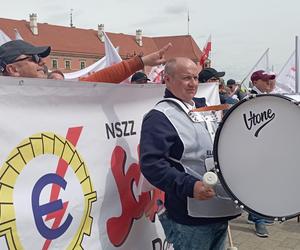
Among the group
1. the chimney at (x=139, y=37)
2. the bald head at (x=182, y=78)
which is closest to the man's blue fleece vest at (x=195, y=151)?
the bald head at (x=182, y=78)

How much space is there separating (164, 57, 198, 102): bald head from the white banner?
0.39m

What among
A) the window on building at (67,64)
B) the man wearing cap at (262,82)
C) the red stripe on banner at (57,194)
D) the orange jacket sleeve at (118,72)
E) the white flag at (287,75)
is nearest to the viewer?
the red stripe on banner at (57,194)

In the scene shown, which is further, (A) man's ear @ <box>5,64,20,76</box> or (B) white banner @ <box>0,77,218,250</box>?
(A) man's ear @ <box>5,64,20,76</box>

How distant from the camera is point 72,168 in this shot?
2326mm

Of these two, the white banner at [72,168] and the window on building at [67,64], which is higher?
the white banner at [72,168]

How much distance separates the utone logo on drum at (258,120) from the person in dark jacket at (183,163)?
1.17ft

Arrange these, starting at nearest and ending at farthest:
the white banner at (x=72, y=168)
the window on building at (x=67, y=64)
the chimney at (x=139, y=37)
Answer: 1. the white banner at (x=72, y=168)
2. the window on building at (x=67, y=64)
3. the chimney at (x=139, y=37)

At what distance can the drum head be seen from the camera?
205 centimetres

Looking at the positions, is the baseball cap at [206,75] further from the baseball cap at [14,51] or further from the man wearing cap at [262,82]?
the baseball cap at [14,51]

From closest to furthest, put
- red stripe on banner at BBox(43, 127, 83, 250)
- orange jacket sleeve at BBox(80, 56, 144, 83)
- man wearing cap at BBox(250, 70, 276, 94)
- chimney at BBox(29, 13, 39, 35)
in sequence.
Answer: red stripe on banner at BBox(43, 127, 83, 250) → orange jacket sleeve at BBox(80, 56, 144, 83) → man wearing cap at BBox(250, 70, 276, 94) → chimney at BBox(29, 13, 39, 35)

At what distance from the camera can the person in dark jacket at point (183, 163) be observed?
227 centimetres

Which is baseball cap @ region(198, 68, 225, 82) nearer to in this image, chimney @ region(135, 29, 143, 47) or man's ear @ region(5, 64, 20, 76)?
man's ear @ region(5, 64, 20, 76)

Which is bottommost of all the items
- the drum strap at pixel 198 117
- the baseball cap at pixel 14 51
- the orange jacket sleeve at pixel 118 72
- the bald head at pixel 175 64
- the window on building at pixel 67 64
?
the window on building at pixel 67 64

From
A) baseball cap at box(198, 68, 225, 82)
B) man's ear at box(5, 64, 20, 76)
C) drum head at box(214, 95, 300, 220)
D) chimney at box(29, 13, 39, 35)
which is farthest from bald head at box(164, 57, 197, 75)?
Result: chimney at box(29, 13, 39, 35)
